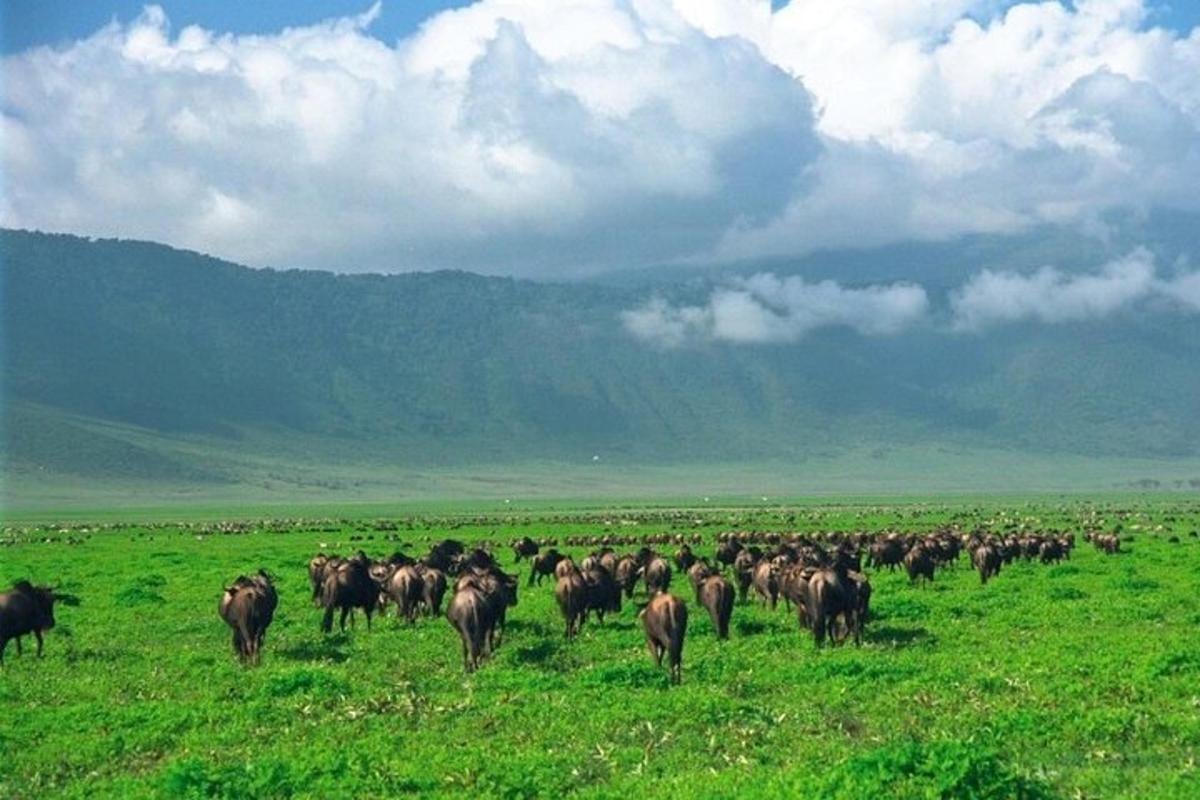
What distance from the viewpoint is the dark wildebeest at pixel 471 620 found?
22.1 meters

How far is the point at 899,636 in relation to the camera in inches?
995

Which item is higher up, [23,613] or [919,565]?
[919,565]

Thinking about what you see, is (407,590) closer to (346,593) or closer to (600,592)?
(346,593)

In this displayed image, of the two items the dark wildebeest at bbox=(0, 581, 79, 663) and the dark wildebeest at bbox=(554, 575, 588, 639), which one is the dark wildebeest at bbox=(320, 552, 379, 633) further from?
the dark wildebeest at bbox=(0, 581, 79, 663)

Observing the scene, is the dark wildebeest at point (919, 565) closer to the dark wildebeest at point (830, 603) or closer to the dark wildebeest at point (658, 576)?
the dark wildebeest at point (658, 576)

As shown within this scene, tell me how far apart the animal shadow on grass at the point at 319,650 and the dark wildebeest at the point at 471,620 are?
2760mm

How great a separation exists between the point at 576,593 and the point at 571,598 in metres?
0.23

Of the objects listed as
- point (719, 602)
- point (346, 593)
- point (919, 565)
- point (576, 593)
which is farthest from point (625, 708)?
point (919, 565)

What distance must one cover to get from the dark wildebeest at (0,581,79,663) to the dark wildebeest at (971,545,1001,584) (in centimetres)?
2724

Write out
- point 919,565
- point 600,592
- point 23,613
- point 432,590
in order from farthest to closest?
point 919,565 → point 432,590 → point 600,592 → point 23,613

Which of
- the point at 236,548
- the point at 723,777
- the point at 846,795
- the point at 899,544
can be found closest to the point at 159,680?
the point at 723,777

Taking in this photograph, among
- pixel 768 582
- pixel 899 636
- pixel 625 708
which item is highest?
pixel 768 582

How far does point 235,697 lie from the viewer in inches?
755

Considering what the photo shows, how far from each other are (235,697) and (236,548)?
5076 centimetres
